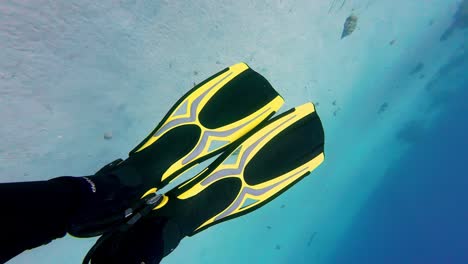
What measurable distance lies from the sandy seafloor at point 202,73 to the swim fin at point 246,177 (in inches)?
48.5

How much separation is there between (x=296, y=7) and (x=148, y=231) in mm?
3359

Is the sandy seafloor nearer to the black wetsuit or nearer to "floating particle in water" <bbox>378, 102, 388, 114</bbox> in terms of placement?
"floating particle in water" <bbox>378, 102, 388, 114</bbox>

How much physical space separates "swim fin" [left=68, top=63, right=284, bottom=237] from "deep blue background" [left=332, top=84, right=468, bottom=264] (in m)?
21.4

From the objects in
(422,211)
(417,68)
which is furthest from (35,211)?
(422,211)

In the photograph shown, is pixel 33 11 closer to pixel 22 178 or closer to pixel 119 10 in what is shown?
pixel 119 10

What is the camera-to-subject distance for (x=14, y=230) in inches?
37.9

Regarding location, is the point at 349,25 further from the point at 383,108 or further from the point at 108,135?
the point at 383,108

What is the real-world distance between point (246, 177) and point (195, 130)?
660 millimetres

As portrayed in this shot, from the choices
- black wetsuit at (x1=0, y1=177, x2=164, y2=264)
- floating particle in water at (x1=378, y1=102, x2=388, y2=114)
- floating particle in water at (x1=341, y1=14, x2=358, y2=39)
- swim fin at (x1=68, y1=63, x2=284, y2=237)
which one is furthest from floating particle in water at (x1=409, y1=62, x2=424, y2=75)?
black wetsuit at (x1=0, y1=177, x2=164, y2=264)

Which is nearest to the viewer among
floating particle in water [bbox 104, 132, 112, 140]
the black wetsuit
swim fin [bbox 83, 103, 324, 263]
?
the black wetsuit

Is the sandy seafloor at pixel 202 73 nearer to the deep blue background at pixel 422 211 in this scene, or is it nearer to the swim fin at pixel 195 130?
the swim fin at pixel 195 130

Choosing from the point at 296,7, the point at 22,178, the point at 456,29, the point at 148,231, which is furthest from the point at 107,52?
the point at 456,29

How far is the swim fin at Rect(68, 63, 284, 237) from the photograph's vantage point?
1.89m

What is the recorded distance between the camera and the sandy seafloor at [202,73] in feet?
7.47
